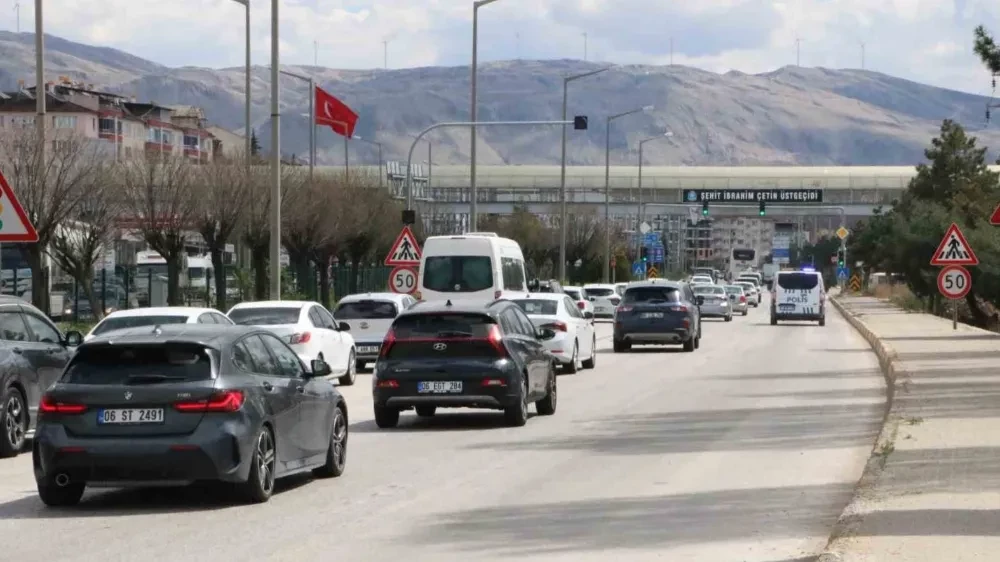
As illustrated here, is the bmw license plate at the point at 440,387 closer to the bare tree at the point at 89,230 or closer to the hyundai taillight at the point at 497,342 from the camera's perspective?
the hyundai taillight at the point at 497,342

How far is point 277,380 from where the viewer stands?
14.9 meters

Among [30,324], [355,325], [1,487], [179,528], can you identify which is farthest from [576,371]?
[179,528]

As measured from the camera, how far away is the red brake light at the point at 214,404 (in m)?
13.9

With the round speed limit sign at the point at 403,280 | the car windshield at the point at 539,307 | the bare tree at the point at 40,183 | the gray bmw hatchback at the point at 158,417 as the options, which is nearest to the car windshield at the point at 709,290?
the round speed limit sign at the point at 403,280

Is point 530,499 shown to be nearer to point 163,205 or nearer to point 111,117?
point 163,205

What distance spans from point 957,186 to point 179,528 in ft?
275

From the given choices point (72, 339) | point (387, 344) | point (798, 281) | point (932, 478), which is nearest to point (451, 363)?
point (387, 344)

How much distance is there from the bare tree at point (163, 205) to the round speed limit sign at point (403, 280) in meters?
9.45

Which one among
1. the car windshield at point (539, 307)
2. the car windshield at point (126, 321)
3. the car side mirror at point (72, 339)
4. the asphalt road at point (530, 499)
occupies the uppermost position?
the car side mirror at point (72, 339)

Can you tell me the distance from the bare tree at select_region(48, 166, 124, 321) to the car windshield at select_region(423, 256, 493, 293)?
10.8 m

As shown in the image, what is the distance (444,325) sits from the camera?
22000mm

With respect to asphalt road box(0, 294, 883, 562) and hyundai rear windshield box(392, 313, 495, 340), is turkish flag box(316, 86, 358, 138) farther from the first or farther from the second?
hyundai rear windshield box(392, 313, 495, 340)

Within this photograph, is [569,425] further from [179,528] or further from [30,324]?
[179,528]

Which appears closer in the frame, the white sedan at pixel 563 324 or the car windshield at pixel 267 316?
the car windshield at pixel 267 316
